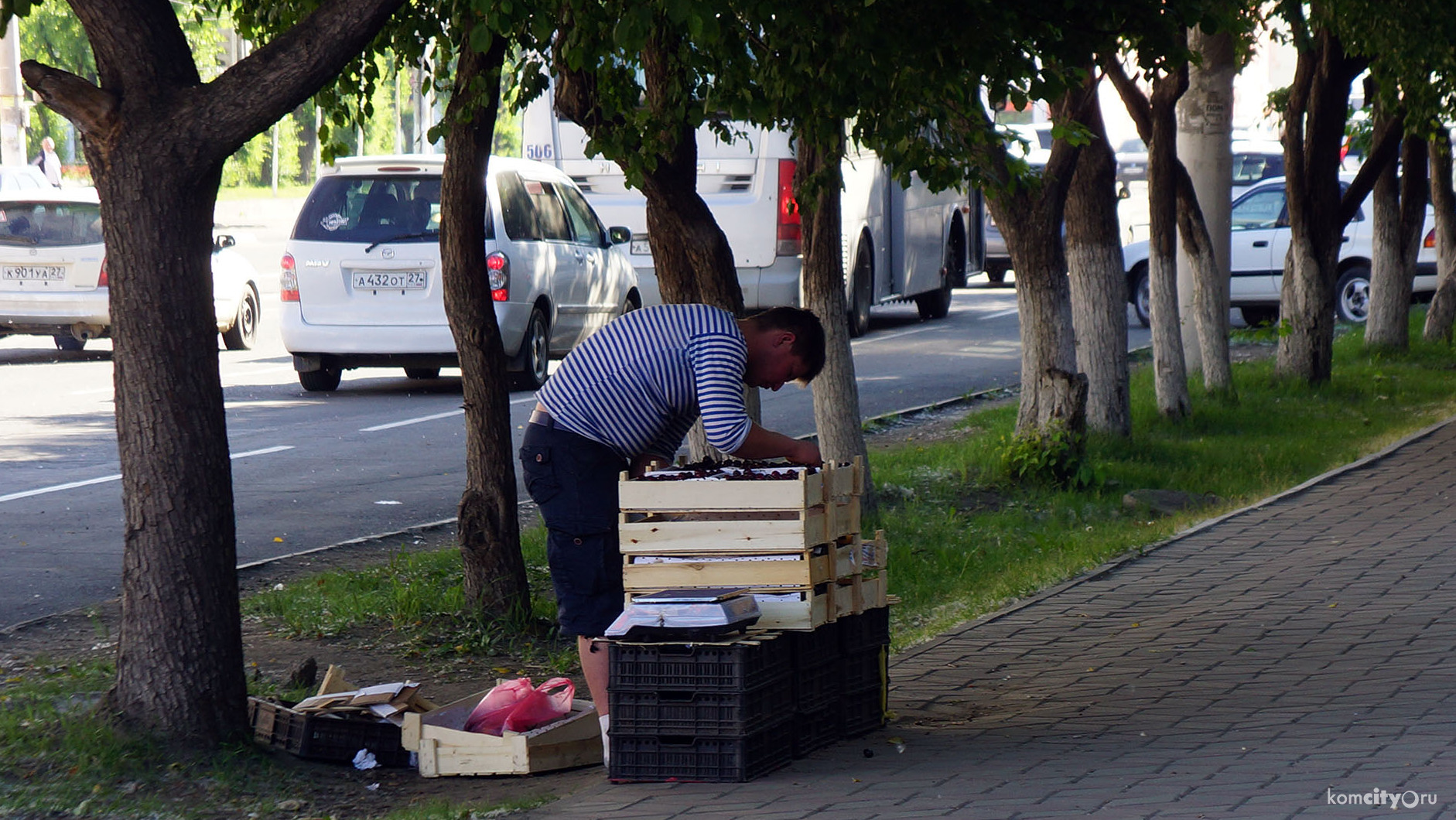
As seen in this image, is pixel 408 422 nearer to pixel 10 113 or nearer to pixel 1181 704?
pixel 1181 704

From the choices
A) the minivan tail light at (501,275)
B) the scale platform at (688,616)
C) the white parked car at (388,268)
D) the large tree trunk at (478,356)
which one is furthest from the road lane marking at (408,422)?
the scale platform at (688,616)

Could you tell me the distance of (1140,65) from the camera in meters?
7.60

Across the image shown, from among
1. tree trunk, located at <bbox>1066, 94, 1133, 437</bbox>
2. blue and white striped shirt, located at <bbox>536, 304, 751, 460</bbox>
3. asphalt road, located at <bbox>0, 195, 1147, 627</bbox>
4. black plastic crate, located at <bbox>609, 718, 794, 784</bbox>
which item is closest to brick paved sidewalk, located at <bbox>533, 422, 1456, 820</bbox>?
black plastic crate, located at <bbox>609, 718, 794, 784</bbox>

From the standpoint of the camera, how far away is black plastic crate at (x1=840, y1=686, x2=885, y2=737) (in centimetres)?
563

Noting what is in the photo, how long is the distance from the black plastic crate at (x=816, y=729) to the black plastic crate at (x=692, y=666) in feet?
0.95

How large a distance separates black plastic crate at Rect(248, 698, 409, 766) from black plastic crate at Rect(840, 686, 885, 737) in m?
1.43

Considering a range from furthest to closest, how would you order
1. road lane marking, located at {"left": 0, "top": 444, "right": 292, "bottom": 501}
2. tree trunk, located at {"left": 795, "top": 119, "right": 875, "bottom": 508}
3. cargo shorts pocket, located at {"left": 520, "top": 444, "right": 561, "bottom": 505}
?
1. road lane marking, located at {"left": 0, "top": 444, "right": 292, "bottom": 501}
2. tree trunk, located at {"left": 795, "top": 119, "right": 875, "bottom": 508}
3. cargo shorts pocket, located at {"left": 520, "top": 444, "right": 561, "bottom": 505}

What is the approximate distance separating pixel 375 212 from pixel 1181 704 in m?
10.1

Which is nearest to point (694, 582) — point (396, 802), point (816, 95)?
point (396, 802)

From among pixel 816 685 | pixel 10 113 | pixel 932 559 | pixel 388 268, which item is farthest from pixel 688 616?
pixel 10 113

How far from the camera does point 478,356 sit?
23.5 feet

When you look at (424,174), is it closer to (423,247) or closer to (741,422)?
(423,247)

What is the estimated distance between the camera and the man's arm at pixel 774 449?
215 inches

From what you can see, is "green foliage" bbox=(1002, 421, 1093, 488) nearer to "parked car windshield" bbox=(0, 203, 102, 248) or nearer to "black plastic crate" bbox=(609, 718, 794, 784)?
"black plastic crate" bbox=(609, 718, 794, 784)
